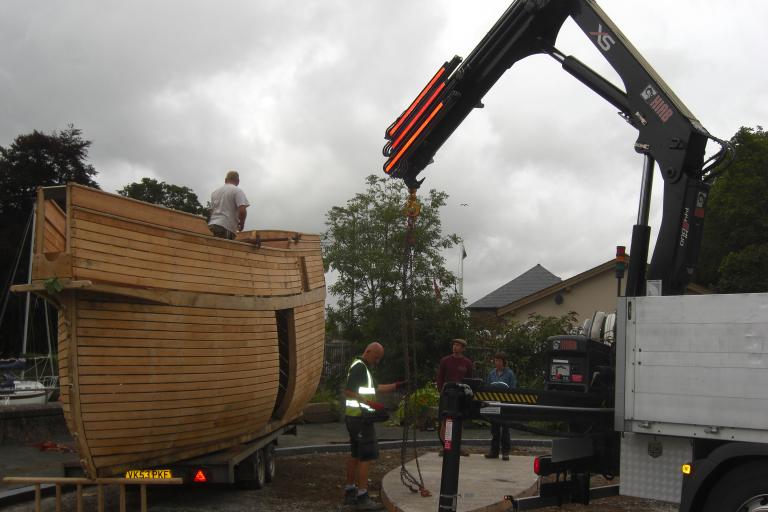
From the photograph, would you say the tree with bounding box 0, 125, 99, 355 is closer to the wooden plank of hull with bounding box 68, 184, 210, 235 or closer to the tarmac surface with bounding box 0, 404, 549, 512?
the tarmac surface with bounding box 0, 404, 549, 512

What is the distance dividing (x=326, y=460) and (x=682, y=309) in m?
7.07

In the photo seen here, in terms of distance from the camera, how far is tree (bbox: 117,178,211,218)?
1442 inches

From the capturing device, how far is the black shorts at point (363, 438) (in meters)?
7.54

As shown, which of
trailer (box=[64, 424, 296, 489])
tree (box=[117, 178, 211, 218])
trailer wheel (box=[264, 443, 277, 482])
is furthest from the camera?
tree (box=[117, 178, 211, 218])

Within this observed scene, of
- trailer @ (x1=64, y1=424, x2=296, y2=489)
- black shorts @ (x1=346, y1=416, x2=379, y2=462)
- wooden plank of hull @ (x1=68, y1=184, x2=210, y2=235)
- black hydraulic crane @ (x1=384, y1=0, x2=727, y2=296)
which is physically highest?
black hydraulic crane @ (x1=384, y1=0, x2=727, y2=296)

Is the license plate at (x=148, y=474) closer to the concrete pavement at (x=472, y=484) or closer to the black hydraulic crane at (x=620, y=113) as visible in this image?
the concrete pavement at (x=472, y=484)

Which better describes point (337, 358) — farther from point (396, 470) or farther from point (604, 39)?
point (604, 39)

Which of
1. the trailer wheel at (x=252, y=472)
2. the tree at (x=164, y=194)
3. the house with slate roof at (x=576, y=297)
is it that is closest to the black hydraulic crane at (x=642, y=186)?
the trailer wheel at (x=252, y=472)

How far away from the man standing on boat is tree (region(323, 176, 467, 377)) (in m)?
11.0

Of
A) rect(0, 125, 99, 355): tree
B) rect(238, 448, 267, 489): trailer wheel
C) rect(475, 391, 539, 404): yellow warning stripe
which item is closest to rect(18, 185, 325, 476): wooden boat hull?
rect(238, 448, 267, 489): trailer wheel

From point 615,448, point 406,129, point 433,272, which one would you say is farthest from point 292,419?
point 433,272

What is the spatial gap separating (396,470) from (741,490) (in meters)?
5.19

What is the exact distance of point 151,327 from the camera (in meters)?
6.58

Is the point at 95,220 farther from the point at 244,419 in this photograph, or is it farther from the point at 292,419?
the point at 292,419
